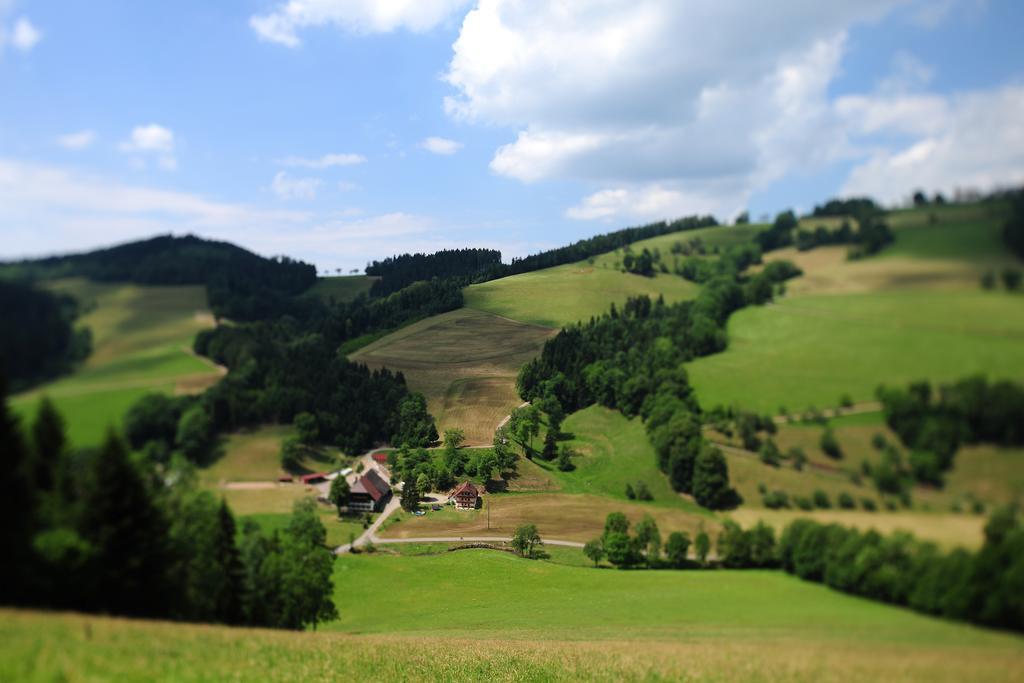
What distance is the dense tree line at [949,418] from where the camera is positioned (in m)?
6.24

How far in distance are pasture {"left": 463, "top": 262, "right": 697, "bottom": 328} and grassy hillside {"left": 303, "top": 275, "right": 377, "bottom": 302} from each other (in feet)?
10.5

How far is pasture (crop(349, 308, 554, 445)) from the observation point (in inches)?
495

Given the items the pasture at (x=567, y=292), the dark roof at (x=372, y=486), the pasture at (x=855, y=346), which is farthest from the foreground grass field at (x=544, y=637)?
the pasture at (x=567, y=292)

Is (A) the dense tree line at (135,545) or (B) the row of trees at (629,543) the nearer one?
(A) the dense tree line at (135,545)

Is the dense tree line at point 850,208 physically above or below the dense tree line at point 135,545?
above

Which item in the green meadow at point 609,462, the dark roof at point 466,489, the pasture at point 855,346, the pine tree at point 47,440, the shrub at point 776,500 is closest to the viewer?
the pasture at point 855,346

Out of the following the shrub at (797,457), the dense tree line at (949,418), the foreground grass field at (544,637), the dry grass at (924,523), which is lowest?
the foreground grass field at (544,637)

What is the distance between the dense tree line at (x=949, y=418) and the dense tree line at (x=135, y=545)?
1289cm

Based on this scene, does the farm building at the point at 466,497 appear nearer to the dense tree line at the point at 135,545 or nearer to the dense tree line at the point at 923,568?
the dense tree line at the point at 135,545

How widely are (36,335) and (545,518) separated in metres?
10.5

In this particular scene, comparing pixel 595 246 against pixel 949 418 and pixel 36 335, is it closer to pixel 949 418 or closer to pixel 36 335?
pixel 949 418

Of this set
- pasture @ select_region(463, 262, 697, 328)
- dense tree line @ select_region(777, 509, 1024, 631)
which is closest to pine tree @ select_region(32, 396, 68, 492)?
pasture @ select_region(463, 262, 697, 328)

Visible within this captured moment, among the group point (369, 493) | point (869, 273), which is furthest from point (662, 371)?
point (369, 493)

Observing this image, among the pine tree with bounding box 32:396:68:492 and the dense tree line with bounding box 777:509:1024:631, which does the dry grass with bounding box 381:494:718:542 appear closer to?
the dense tree line with bounding box 777:509:1024:631
